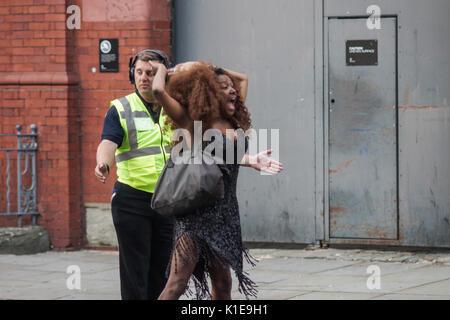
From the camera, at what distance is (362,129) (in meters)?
9.42

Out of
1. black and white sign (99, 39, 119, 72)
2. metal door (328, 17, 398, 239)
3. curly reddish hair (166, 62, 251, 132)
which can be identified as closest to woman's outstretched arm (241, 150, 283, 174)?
curly reddish hair (166, 62, 251, 132)

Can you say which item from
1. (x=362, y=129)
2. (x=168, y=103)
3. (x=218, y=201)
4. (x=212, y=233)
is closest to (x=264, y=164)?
(x=218, y=201)

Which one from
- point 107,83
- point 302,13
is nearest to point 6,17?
point 107,83

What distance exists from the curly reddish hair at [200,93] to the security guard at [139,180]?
0.53 m

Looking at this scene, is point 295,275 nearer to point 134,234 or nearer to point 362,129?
point 362,129

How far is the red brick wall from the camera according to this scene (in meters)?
9.80

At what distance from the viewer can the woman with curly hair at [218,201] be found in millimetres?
4930

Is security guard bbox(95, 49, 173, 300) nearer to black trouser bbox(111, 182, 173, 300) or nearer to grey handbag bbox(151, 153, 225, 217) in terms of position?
black trouser bbox(111, 182, 173, 300)

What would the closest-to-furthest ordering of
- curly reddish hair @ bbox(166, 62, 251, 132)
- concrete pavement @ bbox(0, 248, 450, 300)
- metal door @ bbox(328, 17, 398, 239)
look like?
curly reddish hair @ bbox(166, 62, 251, 132), concrete pavement @ bbox(0, 248, 450, 300), metal door @ bbox(328, 17, 398, 239)

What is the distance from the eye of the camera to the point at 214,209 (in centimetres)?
498

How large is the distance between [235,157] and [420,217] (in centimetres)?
474

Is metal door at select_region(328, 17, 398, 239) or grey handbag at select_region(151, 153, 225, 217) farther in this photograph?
metal door at select_region(328, 17, 398, 239)

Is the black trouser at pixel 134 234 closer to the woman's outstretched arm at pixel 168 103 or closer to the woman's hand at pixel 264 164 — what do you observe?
the woman's outstretched arm at pixel 168 103

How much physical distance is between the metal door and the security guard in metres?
4.07
